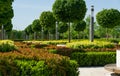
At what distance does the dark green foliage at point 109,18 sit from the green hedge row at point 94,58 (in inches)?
860

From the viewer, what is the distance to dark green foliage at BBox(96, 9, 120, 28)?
117 feet

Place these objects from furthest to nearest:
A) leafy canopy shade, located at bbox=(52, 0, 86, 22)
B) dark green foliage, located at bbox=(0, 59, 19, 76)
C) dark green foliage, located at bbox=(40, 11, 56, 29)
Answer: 1. dark green foliage, located at bbox=(40, 11, 56, 29)
2. leafy canopy shade, located at bbox=(52, 0, 86, 22)
3. dark green foliage, located at bbox=(0, 59, 19, 76)

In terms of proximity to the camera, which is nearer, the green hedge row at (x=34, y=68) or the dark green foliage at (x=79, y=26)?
the green hedge row at (x=34, y=68)

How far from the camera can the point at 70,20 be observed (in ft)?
88.9

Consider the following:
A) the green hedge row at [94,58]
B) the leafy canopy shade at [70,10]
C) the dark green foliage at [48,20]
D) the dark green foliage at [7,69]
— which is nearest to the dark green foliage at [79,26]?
the dark green foliage at [48,20]

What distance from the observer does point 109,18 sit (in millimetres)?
36125

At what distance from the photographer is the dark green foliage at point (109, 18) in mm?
35719

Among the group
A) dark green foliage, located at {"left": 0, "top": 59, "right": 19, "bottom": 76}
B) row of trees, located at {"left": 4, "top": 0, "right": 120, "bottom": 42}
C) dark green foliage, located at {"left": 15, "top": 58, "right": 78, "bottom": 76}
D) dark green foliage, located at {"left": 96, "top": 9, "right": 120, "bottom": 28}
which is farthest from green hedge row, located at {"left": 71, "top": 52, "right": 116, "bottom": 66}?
dark green foliage, located at {"left": 96, "top": 9, "right": 120, "bottom": 28}

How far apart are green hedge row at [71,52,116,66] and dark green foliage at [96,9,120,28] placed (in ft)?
71.7

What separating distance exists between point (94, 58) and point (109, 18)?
22.6 m

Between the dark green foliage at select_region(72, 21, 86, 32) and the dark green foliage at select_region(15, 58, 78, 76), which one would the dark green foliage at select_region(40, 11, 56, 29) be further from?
the dark green foliage at select_region(15, 58, 78, 76)

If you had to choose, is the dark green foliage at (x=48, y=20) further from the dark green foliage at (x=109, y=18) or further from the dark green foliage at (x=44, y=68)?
the dark green foliage at (x=44, y=68)

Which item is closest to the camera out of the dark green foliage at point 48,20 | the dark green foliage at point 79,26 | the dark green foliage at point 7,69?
the dark green foliage at point 7,69

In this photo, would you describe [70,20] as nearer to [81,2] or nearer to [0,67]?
[81,2]
